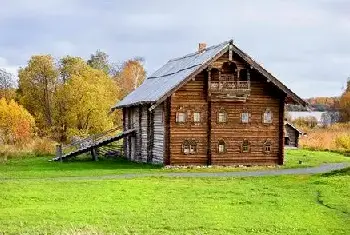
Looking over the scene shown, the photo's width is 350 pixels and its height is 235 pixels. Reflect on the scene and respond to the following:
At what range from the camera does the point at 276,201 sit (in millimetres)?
26609

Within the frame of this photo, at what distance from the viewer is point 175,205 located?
25.5 meters

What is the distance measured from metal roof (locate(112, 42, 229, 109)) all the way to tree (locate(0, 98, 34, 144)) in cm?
1665

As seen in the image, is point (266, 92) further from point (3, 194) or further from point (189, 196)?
point (3, 194)

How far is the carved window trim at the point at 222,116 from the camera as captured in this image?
43.4 meters

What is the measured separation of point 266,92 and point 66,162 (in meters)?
15.5

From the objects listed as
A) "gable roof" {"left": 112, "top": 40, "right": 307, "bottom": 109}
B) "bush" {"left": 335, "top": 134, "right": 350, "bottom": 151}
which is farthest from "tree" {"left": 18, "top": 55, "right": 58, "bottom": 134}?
"bush" {"left": 335, "top": 134, "right": 350, "bottom": 151}

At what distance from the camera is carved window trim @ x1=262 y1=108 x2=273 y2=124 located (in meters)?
Answer: 44.5

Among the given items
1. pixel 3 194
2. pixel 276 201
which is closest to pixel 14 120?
pixel 3 194

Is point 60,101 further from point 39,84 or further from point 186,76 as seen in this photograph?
point 186,76

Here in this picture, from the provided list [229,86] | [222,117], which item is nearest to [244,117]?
[222,117]

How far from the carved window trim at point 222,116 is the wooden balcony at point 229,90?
3.08 feet

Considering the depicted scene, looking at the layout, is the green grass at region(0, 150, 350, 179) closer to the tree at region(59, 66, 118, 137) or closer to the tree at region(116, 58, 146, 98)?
the tree at region(59, 66, 118, 137)

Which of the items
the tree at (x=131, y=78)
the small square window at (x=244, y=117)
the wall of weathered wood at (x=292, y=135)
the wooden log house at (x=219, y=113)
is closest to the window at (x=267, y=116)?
the wooden log house at (x=219, y=113)

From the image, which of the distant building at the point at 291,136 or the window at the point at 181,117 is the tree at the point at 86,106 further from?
the window at the point at 181,117
